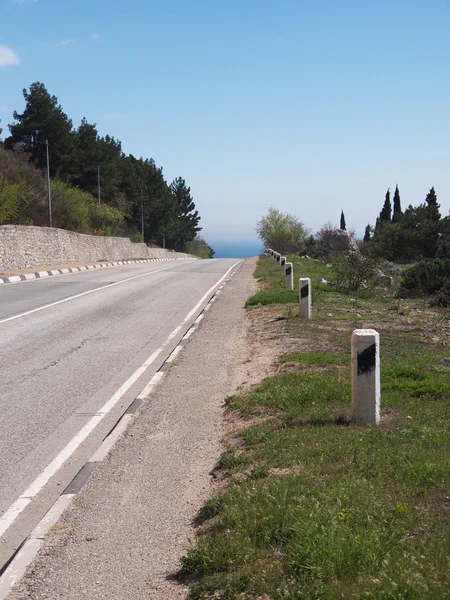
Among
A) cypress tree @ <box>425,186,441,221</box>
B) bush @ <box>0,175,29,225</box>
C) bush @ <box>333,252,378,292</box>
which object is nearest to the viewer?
bush @ <box>333,252,378,292</box>

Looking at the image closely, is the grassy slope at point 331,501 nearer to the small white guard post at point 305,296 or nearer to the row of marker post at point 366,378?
the row of marker post at point 366,378

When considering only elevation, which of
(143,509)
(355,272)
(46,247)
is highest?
(46,247)

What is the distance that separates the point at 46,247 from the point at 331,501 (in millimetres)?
32585

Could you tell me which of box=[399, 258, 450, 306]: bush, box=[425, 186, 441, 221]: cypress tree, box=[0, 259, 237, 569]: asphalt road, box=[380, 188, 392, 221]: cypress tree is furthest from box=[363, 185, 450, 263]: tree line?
box=[0, 259, 237, 569]: asphalt road

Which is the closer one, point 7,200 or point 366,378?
point 366,378

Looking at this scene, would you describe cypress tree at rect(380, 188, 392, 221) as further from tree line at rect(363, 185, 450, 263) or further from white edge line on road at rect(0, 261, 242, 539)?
white edge line on road at rect(0, 261, 242, 539)

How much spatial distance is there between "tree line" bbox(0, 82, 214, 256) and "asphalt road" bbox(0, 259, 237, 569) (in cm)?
1881

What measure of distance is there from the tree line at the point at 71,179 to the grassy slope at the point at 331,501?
2974cm

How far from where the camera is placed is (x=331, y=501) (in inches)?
164

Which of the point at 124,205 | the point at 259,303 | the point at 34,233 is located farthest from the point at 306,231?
the point at 259,303

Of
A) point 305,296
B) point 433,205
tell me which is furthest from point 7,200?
point 433,205

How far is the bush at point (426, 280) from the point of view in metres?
26.4

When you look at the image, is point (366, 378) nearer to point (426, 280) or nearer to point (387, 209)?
point (426, 280)

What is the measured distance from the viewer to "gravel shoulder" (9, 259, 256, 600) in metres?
3.79
